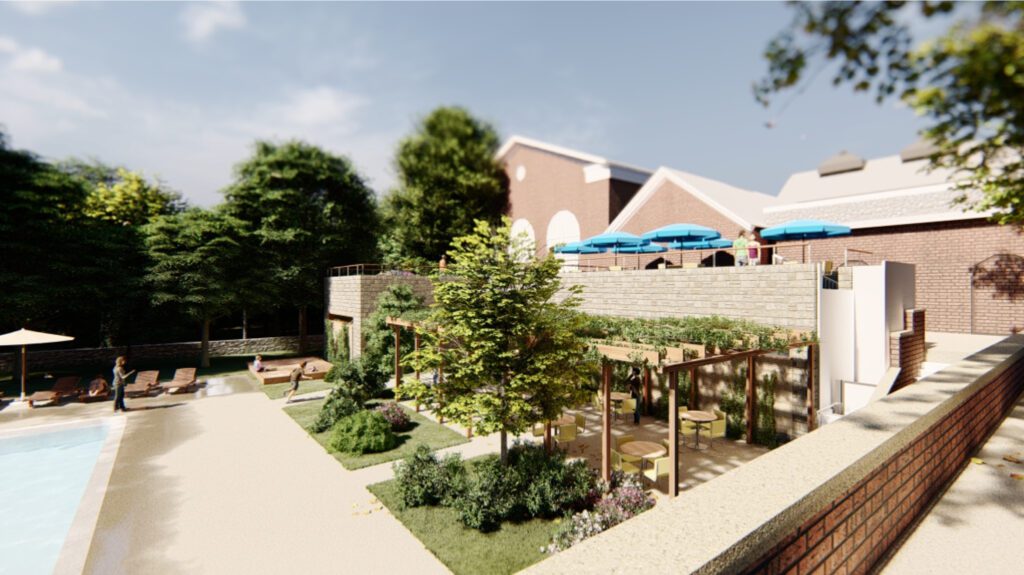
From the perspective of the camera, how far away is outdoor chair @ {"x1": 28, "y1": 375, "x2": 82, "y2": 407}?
58.0 feet

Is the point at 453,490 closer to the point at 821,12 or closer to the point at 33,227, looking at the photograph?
the point at 821,12

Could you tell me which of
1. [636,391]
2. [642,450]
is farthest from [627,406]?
[642,450]

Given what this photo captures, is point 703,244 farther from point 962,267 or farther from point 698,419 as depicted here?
point 698,419

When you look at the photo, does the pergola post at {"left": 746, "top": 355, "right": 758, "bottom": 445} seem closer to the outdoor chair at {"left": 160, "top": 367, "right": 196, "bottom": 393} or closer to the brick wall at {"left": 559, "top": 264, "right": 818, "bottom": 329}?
the brick wall at {"left": 559, "top": 264, "right": 818, "bottom": 329}

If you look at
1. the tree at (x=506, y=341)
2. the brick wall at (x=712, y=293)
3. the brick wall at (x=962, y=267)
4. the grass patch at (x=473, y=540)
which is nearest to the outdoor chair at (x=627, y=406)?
the brick wall at (x=712, y=293)

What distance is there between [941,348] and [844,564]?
54.4ft

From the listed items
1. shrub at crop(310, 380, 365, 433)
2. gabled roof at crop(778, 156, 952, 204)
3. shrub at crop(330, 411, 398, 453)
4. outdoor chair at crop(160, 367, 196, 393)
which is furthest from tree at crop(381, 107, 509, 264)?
shrub at crop(330, 411, 398, 453)

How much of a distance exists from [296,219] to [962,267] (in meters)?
33.0

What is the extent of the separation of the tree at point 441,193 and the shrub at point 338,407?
21638 mm

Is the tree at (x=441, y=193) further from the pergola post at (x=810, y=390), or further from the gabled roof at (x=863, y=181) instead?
the pergola post at (x=810, y=390)

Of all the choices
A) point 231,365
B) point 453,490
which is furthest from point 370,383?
point 231,365

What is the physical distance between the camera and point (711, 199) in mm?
23750

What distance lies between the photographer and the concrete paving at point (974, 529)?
3.71 m

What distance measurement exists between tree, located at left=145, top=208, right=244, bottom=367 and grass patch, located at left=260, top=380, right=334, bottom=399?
795 cm
